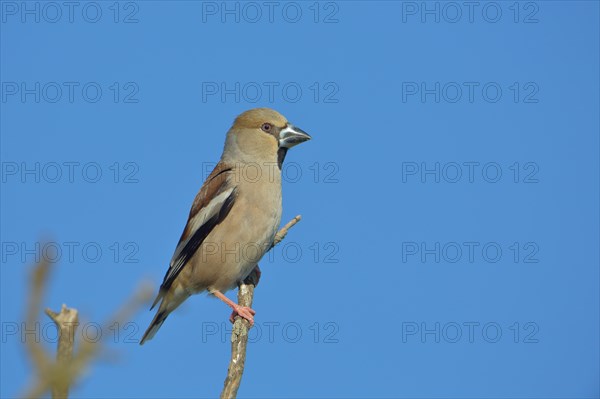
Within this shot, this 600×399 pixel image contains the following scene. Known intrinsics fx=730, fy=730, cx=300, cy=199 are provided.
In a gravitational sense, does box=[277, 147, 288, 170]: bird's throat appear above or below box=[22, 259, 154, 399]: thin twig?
above

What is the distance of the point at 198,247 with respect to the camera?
29.3 feet

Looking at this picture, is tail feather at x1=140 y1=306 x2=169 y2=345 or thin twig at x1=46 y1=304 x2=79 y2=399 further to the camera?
tail feather at x1=140 y1=306 x2=169 y2=345

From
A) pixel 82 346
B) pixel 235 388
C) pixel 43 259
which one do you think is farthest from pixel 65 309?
pixel 235 388

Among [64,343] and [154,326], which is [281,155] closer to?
[154,326]

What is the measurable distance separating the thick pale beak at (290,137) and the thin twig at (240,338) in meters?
1.13

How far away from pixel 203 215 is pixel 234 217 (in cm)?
42

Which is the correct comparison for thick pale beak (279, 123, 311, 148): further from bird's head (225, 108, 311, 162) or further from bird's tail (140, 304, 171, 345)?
bird's tail (140, 304, 171, 345)

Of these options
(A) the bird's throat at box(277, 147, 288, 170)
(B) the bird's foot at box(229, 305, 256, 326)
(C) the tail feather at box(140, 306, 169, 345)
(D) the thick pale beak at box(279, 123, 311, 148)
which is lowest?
(C) the tail feather at box(140, 306, 169, 345)

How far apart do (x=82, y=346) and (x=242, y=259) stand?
646cm

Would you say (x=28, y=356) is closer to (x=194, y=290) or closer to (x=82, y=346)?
(x=82, y=346)

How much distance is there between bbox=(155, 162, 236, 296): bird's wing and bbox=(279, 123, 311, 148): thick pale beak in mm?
762

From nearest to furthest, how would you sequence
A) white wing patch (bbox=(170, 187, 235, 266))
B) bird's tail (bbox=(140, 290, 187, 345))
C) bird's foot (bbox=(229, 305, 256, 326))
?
bird's foot (bbox=(229, 305, 256, 326)), white wing patch (bbox=(170, 187, 235, 266)), bird's tail (bbox=(140, 290, 187, 345))

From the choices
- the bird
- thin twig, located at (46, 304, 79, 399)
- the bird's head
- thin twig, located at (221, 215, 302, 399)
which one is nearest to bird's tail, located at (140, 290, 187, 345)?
the bird

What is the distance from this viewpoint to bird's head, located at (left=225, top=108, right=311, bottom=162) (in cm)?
929
